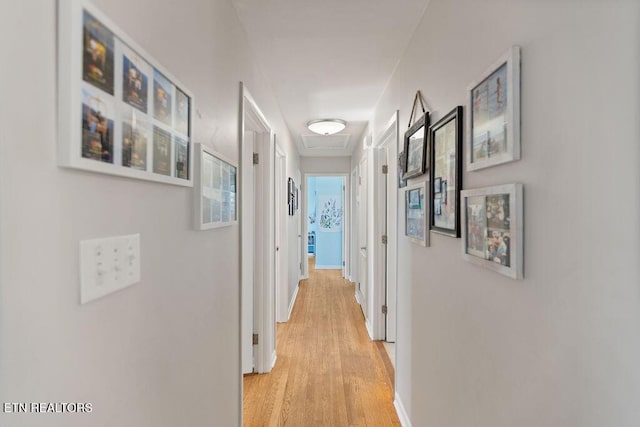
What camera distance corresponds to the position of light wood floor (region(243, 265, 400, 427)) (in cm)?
216

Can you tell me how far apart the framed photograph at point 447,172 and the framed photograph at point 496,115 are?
12cm

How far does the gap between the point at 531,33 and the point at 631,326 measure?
70 centimetres

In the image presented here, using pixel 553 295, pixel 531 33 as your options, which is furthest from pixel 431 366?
pixel 531 33

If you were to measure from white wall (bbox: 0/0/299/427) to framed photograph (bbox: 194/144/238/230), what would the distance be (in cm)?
5

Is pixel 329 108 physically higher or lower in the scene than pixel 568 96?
higher

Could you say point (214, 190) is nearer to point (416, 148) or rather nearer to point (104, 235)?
point (104, 235)

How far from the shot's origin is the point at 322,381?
2598 millimetres

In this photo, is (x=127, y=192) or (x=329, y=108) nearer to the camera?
(x=127, y=192)

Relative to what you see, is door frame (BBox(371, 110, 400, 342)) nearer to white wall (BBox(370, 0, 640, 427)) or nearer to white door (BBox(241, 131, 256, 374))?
white door (BBox(241, 131, 256, 374))

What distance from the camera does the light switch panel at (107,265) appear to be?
0.64 metres

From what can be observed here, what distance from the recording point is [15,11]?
0.50 meters

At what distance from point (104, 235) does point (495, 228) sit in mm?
1014

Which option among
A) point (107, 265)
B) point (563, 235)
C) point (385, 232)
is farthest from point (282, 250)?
point (563, 235)

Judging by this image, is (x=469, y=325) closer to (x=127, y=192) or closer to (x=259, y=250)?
(x=127, y=192)
